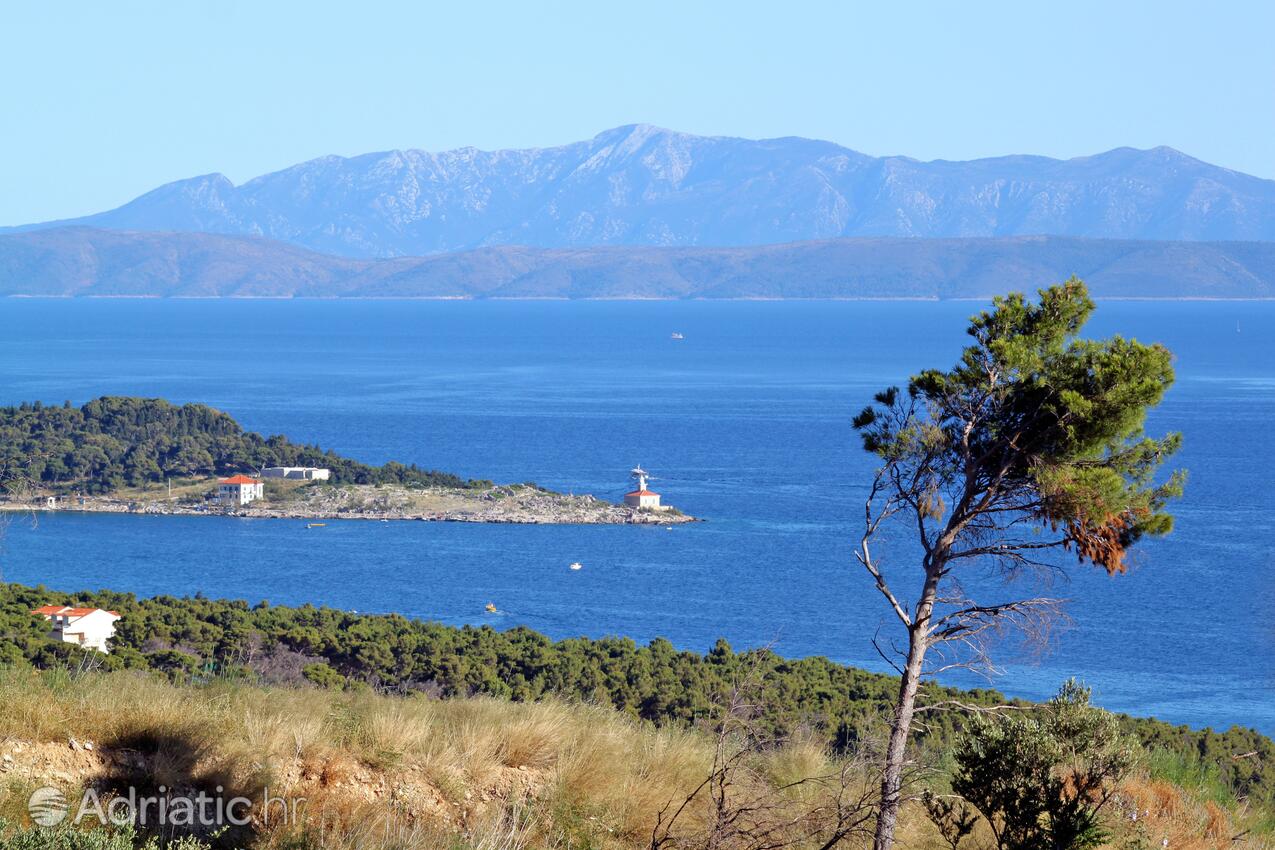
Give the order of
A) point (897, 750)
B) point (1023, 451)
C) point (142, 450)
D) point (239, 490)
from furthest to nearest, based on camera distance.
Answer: point (142, 450) → point (239, 490) → point (1023, 451) → point (897, 750)

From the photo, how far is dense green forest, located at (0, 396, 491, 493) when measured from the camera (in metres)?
68.2

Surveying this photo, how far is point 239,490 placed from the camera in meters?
66.4

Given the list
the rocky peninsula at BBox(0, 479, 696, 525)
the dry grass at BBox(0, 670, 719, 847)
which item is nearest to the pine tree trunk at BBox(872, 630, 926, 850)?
the dry grass at BBox(0, 670, 719, 847)

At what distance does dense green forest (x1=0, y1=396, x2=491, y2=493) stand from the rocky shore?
164cm

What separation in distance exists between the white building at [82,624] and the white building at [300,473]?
45.0 metres

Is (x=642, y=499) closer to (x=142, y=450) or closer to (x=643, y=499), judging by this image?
(x=643, y=499)

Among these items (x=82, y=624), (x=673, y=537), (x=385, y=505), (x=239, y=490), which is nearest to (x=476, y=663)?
(x=82, y=624)

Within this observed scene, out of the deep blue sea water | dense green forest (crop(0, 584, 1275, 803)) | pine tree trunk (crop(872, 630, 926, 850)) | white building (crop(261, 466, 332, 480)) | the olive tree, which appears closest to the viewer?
pine tree trunk (crop(872, 630, 926, 850))

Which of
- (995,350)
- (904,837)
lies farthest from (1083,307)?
(904,837)

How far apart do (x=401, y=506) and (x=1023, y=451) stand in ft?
192

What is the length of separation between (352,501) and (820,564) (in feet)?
81.5

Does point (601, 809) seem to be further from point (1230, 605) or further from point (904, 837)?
point (1230, 605)

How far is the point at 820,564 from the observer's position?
5081cm

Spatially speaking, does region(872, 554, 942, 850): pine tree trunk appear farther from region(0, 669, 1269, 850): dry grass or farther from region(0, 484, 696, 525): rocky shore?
region(0, 484, 696, 525): rocky shore
